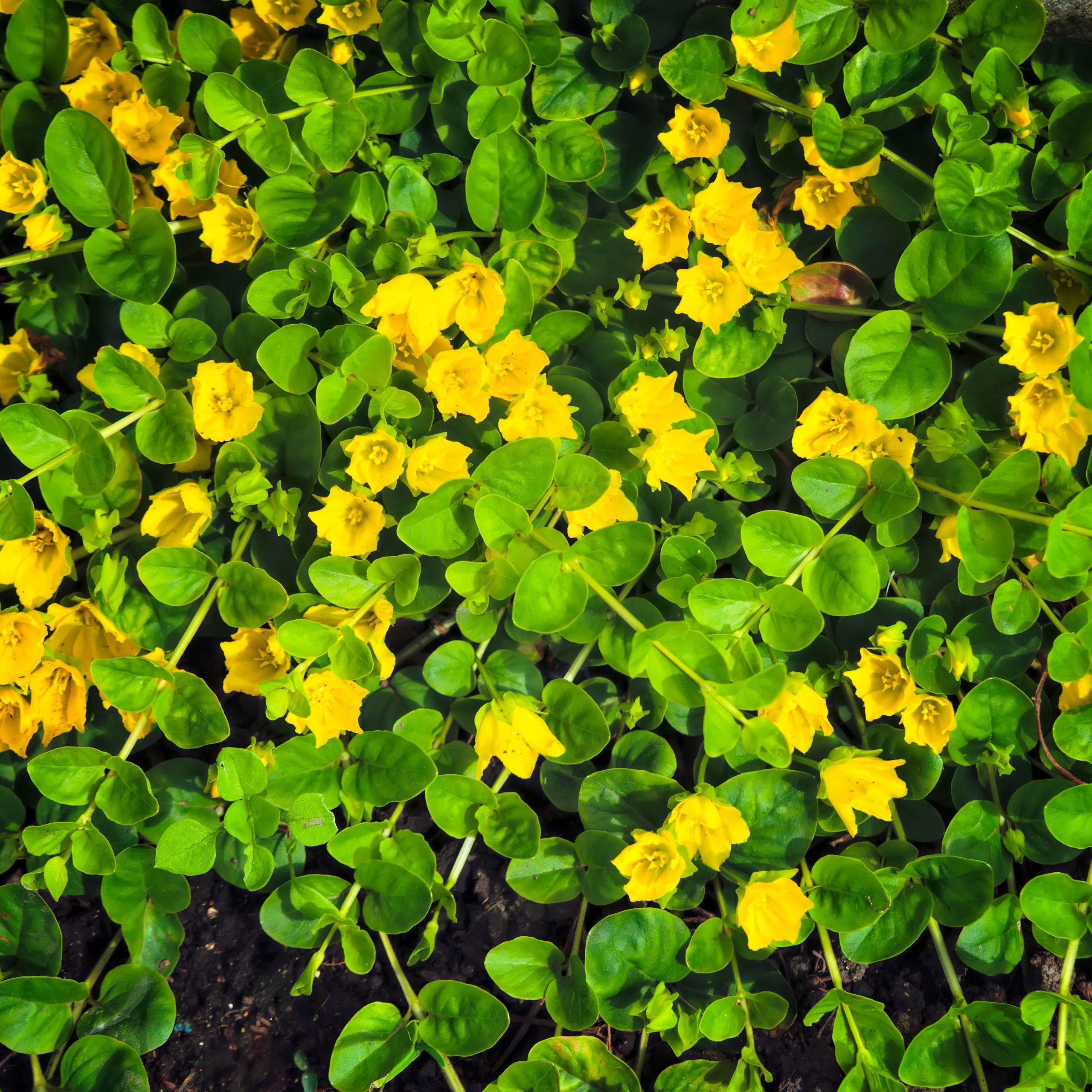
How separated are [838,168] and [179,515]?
1760mm

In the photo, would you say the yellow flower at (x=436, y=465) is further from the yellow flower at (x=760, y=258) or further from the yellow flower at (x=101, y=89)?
the yellow flower at (x=101, y=89)

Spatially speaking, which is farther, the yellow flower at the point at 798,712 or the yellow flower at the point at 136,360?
the yellow flower at the point at 136,360

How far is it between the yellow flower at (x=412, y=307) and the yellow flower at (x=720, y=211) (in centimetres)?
65

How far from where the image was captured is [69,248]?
7.29ft

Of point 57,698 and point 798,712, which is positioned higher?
point 798,712

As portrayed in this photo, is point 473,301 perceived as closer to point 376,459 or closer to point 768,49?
point 376,459

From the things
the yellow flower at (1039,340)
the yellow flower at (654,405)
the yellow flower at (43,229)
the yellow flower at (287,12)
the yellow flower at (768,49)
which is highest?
the yellow flower at (768,49)

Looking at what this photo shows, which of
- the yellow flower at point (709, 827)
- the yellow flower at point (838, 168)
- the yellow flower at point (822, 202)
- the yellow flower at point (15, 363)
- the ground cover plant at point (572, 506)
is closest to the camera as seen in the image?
the yellow flower at point (709, 827)

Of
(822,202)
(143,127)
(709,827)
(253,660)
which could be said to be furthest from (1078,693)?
(143,127)

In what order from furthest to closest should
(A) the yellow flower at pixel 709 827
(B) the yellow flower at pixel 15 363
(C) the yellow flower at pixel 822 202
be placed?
1. (B) the yellow flower at pixel 15 363
2. (C) the yellow flower at pixel 822 202
3. (A) the yellow flower at pixel 709 827

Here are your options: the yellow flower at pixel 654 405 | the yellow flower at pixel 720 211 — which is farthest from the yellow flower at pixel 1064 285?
the yellow flower at pixel 654 405

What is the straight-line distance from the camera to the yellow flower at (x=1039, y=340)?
192 cm

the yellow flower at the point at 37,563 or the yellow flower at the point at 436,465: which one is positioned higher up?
the yellow flower at the point at 436,465

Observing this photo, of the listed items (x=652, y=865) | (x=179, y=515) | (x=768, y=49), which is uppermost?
(x=768, y=49)
